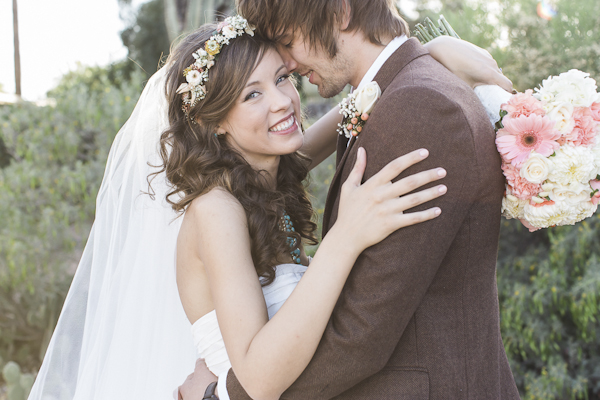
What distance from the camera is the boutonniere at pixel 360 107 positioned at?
159 cm

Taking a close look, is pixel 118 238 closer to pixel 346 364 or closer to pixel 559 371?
pixel 346 364

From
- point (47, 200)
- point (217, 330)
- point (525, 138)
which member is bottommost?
point (217, 330)

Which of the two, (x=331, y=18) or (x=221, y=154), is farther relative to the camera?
(x=221, y=154)

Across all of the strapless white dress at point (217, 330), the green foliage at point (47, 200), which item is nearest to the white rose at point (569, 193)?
the strapless white dress at point (217, 330)

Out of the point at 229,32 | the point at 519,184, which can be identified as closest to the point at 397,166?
the point at 519,184

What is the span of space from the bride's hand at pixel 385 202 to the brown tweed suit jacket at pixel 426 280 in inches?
1.2

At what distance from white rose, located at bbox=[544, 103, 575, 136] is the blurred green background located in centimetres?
238

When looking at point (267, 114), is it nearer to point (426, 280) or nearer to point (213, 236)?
point (213, 236)

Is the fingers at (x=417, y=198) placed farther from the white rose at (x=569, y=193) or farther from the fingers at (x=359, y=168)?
the white rose at (x=569, y=193)

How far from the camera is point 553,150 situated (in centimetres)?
153

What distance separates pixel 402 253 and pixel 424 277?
99 millimetres

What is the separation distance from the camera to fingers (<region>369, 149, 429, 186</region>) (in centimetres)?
142

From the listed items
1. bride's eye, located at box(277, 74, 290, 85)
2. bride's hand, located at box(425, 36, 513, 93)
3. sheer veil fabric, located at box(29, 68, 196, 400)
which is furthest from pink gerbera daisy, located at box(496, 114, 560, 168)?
sheer veil fabric, located at box(29, 68, 196, 400)

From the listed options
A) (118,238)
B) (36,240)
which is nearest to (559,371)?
(118,238)
